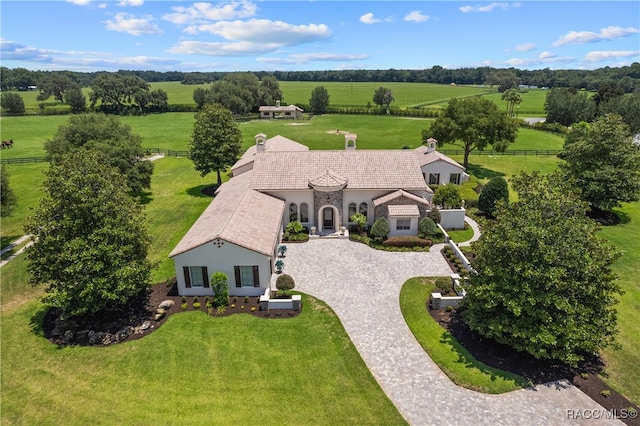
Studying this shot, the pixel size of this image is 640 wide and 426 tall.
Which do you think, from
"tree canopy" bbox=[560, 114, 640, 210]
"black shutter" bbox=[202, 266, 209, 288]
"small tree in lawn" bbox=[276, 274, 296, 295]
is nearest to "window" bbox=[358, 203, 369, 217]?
"small tree in lawn" bbox=[276, 274, 296, 295]

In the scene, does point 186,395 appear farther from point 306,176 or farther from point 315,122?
point 315,122

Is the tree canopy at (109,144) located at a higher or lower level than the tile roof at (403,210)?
higher

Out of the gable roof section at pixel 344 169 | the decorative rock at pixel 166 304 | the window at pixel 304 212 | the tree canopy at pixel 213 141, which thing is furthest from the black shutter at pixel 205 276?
the tree canopy at pixel 213 141

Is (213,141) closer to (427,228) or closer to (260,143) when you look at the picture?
(260,143)

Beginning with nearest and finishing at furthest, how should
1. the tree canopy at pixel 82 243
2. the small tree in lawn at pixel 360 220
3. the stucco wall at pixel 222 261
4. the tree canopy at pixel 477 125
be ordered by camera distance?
1. the tree canopy at pixel 82 243
2. the stucco wall at pixel 222 261
3. the small tree in lawn at pixel 360 220
4. the tree canopy at pixel 477 125

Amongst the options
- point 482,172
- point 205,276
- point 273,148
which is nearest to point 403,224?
point 205,276

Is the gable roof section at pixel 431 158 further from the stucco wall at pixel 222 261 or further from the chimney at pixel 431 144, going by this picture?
the stucco wall at pixel 222 261

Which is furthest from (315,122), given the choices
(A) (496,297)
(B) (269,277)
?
(A) (496,297)
